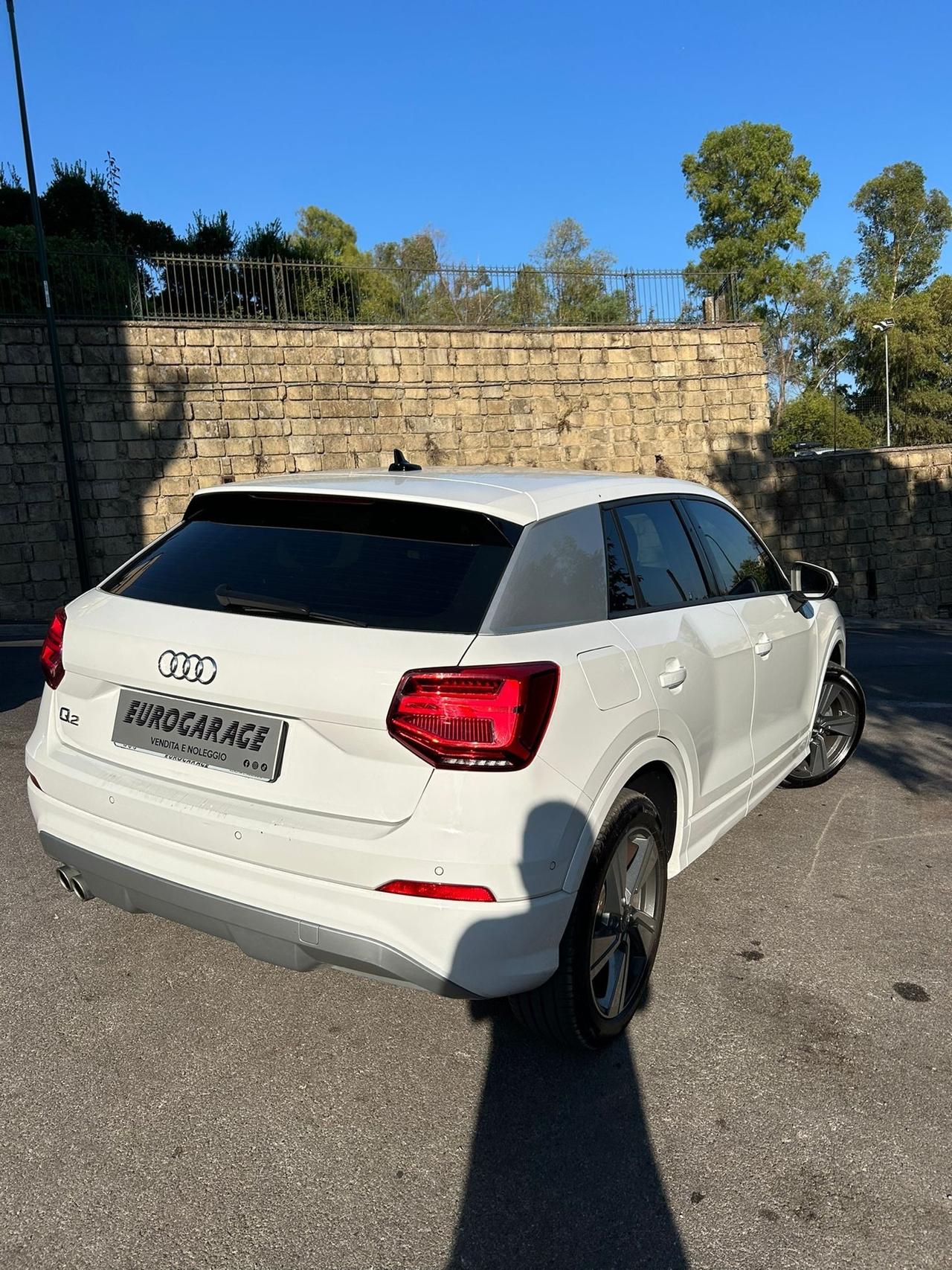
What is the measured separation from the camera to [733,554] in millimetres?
4211

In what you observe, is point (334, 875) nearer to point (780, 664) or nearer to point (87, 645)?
point (87, 645)

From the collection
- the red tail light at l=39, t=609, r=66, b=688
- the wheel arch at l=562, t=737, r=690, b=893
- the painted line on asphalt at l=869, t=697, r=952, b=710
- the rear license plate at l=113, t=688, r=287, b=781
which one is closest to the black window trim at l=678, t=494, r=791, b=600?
the wheel arch at l=562, t=737, r=690, b=893

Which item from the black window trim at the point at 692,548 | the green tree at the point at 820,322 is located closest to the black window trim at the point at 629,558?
the black window trim at the point at 692,548

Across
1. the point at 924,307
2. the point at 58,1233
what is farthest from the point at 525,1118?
the point at 924,307

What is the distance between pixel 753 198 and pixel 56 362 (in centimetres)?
3934

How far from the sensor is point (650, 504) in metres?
3.63

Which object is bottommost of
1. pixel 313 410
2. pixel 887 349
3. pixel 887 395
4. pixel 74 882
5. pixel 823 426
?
pixel 74 882

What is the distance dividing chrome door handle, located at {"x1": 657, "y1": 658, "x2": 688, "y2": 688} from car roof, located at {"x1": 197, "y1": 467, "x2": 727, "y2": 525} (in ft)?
1.89

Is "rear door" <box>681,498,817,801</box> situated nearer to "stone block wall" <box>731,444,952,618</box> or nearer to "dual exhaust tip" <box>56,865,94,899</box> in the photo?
"dual exhaust tip" <box>56,865,94,899</box>

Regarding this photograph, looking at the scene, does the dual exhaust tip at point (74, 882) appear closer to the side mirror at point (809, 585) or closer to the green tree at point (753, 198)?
the side mirror at point (809, 585)

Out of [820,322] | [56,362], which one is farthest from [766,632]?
[820,322]

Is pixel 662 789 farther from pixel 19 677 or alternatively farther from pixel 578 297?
pixel 578 297

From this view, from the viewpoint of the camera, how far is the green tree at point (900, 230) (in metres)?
58.1

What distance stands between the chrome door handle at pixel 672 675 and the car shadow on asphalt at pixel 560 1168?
69cm
